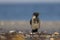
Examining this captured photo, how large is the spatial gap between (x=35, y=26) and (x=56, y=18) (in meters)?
1.96

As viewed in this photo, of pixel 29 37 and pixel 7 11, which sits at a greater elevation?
pixel 7 11

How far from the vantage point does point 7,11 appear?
13.7ft

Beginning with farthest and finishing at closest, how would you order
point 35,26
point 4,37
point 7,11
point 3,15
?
point 7,11
point 3,15
point 35,26
point 4,37

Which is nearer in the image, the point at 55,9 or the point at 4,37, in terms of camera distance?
the point at 4,37

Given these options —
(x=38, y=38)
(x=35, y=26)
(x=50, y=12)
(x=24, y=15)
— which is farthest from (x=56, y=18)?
(x=38, y=38)

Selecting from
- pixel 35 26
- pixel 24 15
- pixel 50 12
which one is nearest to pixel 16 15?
pixel 24 15

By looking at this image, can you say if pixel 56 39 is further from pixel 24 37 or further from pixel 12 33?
pixel 12 33

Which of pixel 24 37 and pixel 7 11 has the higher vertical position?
pixel 7 11

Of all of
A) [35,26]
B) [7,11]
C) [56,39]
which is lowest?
[56,39]

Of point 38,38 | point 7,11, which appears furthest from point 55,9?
point 38,38

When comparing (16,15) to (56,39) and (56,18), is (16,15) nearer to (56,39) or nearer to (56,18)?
(56,18)

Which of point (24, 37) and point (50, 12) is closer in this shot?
point (24, 37)

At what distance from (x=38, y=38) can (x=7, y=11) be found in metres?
2.45

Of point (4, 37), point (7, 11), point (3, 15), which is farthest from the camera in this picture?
point (7, 11)
